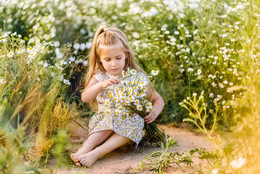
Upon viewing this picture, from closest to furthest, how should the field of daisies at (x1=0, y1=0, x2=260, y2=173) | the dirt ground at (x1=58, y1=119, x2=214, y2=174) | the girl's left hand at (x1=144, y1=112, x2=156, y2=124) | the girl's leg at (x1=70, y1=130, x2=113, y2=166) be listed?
the field of daisies at (x1=0, y1=0, x2=260, y2=173), the dirt ground at (x1=58, y1=119, x2=214, y2=174), the girl's leg at (x1=70, y1=130, x2=113, y2=166), the girl's left hand at (x1=144, y1=112, x2=156, y2=124)

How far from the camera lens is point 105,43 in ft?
9.61

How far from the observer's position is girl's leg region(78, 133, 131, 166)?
8.73 feet

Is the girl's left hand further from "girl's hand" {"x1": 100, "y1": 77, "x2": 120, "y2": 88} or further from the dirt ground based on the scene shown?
"girl's hand" {"x1": 100, "y1": 77, "x2": 120, "y2": 88}

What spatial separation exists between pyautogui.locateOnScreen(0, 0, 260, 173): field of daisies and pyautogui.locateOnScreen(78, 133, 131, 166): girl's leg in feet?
0.61

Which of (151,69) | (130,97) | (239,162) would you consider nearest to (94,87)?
(130,97)

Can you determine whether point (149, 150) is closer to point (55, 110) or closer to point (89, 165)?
point (89, 165)

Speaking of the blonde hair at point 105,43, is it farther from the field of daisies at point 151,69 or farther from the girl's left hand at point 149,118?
the girl's left hand at point 149,118

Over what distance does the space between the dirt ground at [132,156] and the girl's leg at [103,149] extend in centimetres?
5

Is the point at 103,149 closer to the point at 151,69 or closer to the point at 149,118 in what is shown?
the point at 149,118

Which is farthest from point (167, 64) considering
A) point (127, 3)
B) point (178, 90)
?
point (127, 3)

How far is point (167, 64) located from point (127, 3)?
217 cm

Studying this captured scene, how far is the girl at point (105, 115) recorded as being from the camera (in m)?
2.83

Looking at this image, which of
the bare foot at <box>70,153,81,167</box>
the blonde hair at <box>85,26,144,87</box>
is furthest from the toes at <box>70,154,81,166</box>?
the blonde hair at <box>85,26,144,87</box>

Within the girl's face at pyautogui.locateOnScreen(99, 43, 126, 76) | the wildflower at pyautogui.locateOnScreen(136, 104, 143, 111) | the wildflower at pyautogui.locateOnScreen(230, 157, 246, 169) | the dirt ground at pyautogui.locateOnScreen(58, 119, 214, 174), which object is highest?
the girl's face at pyautogui.locateOnScreen(99, 43, 126, 76)
